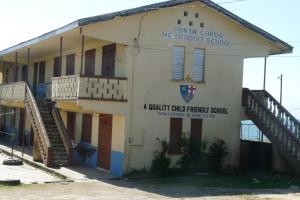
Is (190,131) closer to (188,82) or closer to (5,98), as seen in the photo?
(188,82)

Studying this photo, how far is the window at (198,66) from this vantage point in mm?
22641

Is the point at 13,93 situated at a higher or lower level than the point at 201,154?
higher

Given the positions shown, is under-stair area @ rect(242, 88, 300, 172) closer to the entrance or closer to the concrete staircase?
the entrance

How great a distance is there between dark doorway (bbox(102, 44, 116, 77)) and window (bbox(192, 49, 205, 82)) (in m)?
3.53

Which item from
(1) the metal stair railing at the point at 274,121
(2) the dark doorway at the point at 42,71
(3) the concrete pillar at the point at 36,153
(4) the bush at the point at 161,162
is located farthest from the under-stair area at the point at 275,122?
(2) the dark doorway at the point at 42,71

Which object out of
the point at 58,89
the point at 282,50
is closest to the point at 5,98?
the point at 58,89

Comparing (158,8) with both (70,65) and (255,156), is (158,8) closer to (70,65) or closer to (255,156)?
(70,65)

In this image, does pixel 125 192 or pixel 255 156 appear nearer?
pixel 125 192

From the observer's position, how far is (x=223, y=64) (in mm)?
23219

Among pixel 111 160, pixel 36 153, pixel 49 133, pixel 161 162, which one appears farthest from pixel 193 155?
pixel 36 153

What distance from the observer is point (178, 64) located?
22.3 metres

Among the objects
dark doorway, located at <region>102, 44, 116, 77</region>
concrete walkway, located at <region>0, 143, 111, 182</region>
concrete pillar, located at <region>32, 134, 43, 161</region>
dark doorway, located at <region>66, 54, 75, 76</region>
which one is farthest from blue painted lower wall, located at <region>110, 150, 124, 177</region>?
dark doorway, located at <region>66, 54, 75, 76</region>

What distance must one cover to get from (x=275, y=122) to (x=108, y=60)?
25.2 feet

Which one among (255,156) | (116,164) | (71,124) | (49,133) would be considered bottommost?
(116,164)
